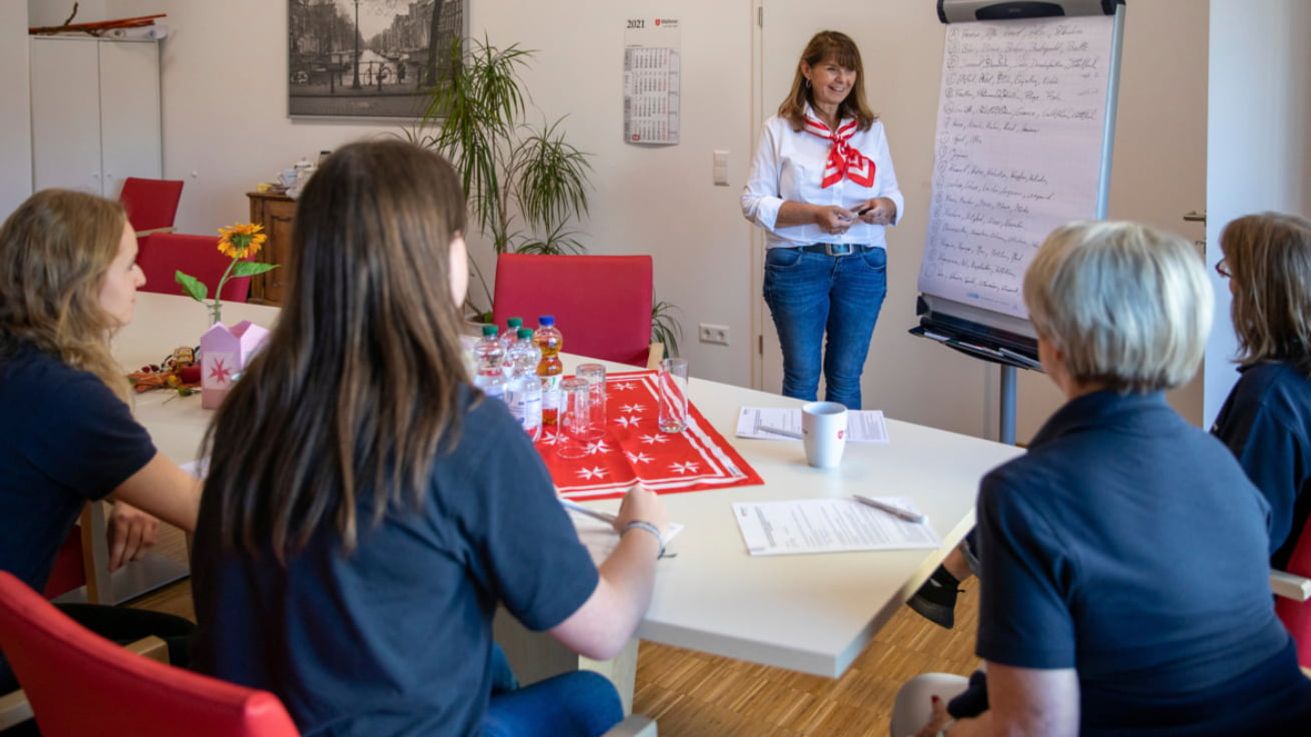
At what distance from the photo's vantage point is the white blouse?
354 cm

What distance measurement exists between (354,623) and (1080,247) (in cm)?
83

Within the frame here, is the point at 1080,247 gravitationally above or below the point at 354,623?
above

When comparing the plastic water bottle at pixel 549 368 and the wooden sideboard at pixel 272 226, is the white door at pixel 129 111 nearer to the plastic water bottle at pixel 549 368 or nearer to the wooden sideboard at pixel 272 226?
the wooden sideboard at pixel 272 226

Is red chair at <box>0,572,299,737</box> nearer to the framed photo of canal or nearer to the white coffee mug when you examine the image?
the white coffee mug

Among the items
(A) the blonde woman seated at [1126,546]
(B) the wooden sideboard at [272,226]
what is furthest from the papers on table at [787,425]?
(B) the wooden sideboard at [272,226]

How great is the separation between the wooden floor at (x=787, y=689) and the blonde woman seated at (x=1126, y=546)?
1276 millimetres

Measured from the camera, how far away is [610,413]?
2.30 meters

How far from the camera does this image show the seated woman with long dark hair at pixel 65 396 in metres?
1.57

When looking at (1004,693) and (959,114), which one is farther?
(959,114)

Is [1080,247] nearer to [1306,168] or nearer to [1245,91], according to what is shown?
[1245,91]

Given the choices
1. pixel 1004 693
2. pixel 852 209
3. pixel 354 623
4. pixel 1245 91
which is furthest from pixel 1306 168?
pixel 354 623

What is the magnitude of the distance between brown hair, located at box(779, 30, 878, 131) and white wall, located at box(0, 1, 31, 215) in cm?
475

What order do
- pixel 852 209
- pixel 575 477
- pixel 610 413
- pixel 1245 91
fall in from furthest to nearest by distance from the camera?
1. pixel 852 209
2. pixel 1245 91
3. pixel 610 413
4. pixel 575 477

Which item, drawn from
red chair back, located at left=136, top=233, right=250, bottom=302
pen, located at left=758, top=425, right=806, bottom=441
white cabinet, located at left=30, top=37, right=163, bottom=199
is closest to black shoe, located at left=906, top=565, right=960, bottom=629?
pen, located at left=758, top=425, right=806, bottom=441
